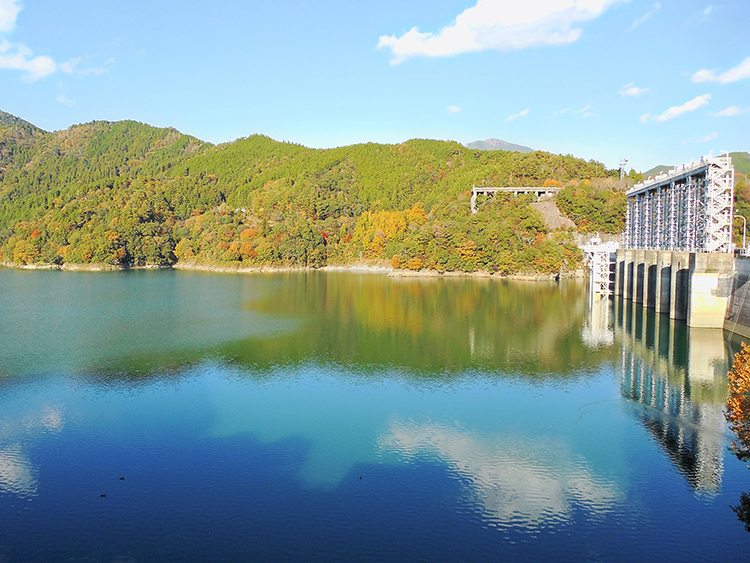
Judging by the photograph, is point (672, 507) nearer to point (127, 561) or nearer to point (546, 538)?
point (546, 538)

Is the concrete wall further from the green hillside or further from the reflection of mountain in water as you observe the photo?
the green hillside

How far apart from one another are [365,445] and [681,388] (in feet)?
37.5

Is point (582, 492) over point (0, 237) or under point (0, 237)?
under

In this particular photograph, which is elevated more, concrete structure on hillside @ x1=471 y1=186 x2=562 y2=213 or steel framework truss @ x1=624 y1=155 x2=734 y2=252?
concrete structure on hillside @ x1=471 y1=186 x2=562 y2=213

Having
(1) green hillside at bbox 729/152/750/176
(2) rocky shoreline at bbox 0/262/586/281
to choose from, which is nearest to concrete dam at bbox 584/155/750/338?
(2) rocky shoreline at bbox 0/262/586/281

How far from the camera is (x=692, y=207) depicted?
100 feet

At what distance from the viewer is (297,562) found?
8.87 meters

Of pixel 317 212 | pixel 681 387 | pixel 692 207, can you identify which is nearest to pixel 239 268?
pixel 317 212

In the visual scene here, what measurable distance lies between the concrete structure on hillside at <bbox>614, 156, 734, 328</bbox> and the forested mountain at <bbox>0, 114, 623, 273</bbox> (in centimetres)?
1988

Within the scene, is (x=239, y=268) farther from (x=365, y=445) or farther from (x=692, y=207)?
(x=365, y=445)

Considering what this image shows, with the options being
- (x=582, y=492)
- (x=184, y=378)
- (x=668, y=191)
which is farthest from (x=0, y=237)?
(x=582, y=492)

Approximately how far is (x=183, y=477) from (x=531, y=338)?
61.1 ft

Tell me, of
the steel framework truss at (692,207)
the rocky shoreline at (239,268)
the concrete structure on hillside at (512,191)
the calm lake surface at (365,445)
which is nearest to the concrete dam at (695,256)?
the steel framework truss at (692,207)

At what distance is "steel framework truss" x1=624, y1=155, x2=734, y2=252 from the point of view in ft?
90.3
